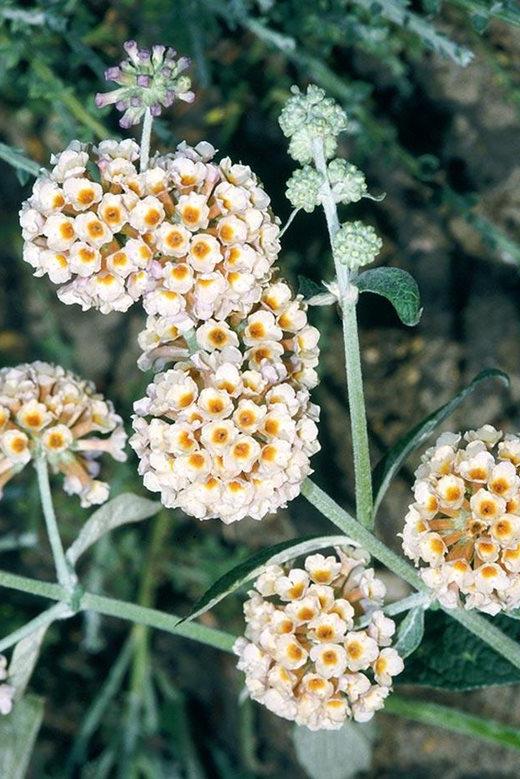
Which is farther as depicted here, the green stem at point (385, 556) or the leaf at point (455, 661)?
the leaf at point (455, 661)

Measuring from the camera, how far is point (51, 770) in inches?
119

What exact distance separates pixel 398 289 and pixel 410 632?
0.63 metres

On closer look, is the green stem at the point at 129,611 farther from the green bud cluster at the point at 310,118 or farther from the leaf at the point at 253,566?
the green bud cluster at the point at 310,118

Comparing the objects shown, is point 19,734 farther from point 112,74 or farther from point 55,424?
point 112,74

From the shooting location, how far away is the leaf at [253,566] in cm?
152

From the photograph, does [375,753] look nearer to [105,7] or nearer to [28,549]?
[28,549]

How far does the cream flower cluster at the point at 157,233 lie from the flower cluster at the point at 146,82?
0.07 metres

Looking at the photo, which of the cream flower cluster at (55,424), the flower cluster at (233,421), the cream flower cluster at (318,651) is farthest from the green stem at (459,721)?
the flower cluster at (233,421)

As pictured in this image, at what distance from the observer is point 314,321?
2818 millimetres

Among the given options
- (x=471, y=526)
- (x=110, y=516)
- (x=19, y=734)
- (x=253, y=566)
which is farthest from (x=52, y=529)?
(x=471, y=526)

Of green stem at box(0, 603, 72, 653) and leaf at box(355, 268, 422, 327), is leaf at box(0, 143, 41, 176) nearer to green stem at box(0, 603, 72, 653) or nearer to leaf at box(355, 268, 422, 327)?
leaf at box(355, 268, 422, 327)

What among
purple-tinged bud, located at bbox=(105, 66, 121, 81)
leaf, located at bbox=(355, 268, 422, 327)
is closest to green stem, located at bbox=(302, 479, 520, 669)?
leaf, located at bbox=(355, 268, 422, 327)

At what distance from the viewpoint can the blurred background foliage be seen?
106 inches

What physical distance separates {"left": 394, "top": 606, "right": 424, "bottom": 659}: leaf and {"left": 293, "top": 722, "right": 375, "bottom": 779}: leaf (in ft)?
2.52
